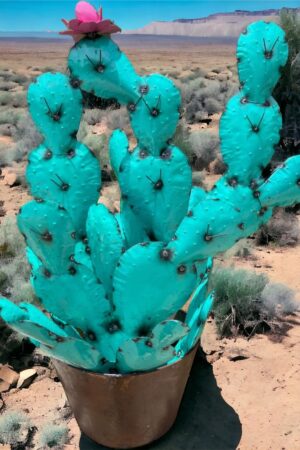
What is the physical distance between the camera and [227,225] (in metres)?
2.32

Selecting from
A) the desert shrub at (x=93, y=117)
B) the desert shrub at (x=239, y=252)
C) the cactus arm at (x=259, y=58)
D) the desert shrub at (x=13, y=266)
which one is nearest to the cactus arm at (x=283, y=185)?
the cactus arm at (x=259, y=58)

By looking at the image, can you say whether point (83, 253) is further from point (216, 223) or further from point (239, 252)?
point (239, 252)

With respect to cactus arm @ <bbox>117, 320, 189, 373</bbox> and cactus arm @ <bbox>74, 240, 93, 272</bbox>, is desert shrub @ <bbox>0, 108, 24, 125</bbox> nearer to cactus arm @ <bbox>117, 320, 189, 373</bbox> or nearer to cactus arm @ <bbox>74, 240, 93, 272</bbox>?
cactus arm @ <bbox>74, 240, 93, 272</bbox>

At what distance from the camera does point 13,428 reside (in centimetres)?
327

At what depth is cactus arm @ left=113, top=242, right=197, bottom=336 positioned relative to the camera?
2387 mm

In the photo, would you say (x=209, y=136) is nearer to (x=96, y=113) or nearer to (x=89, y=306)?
(x=96, y=113)

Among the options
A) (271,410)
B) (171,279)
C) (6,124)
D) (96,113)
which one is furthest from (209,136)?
(171,279)

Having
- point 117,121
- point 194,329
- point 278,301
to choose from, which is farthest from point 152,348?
point 117,121

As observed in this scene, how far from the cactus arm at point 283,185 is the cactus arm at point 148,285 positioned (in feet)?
1.54

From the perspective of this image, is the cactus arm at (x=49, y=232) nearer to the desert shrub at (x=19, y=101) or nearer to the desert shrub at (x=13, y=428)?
the desert shrub at (x=13, y=428)

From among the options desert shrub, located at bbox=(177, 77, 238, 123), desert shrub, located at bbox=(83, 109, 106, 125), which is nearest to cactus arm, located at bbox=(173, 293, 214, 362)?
desert shrub, located at bbox=(177, 77, 238, 123)

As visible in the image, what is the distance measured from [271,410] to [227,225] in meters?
1.62

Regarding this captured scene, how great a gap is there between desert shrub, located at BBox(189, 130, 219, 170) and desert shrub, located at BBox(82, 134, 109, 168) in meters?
1.54

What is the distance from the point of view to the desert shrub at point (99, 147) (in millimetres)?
9273
